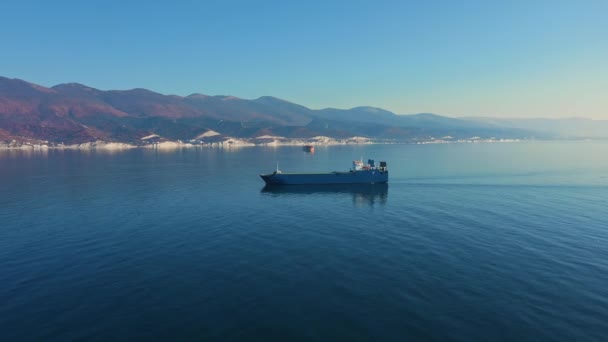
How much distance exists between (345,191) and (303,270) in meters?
46.8

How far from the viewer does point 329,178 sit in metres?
79.9

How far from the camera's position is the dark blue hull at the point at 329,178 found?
78.4 meters

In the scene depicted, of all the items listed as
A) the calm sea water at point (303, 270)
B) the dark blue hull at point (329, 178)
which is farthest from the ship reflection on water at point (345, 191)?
the calm sea water at point (303, 270)

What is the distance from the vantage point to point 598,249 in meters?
31.5

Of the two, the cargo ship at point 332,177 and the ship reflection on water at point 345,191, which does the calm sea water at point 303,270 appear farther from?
the cargo ship at point 332,177

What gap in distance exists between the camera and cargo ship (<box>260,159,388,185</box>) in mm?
78438

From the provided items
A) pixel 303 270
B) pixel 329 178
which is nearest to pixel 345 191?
pixel 329 178

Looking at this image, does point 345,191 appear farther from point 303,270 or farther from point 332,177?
point 303,270

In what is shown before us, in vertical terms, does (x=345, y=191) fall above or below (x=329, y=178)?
below

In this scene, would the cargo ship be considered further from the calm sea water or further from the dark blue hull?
the calm sea water

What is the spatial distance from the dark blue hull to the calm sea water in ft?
75.2

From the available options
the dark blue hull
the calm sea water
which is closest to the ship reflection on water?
the dark blue hull

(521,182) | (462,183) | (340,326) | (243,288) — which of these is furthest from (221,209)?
(521,182)

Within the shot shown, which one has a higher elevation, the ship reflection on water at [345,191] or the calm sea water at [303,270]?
the ship reflection on water at [345,191]
